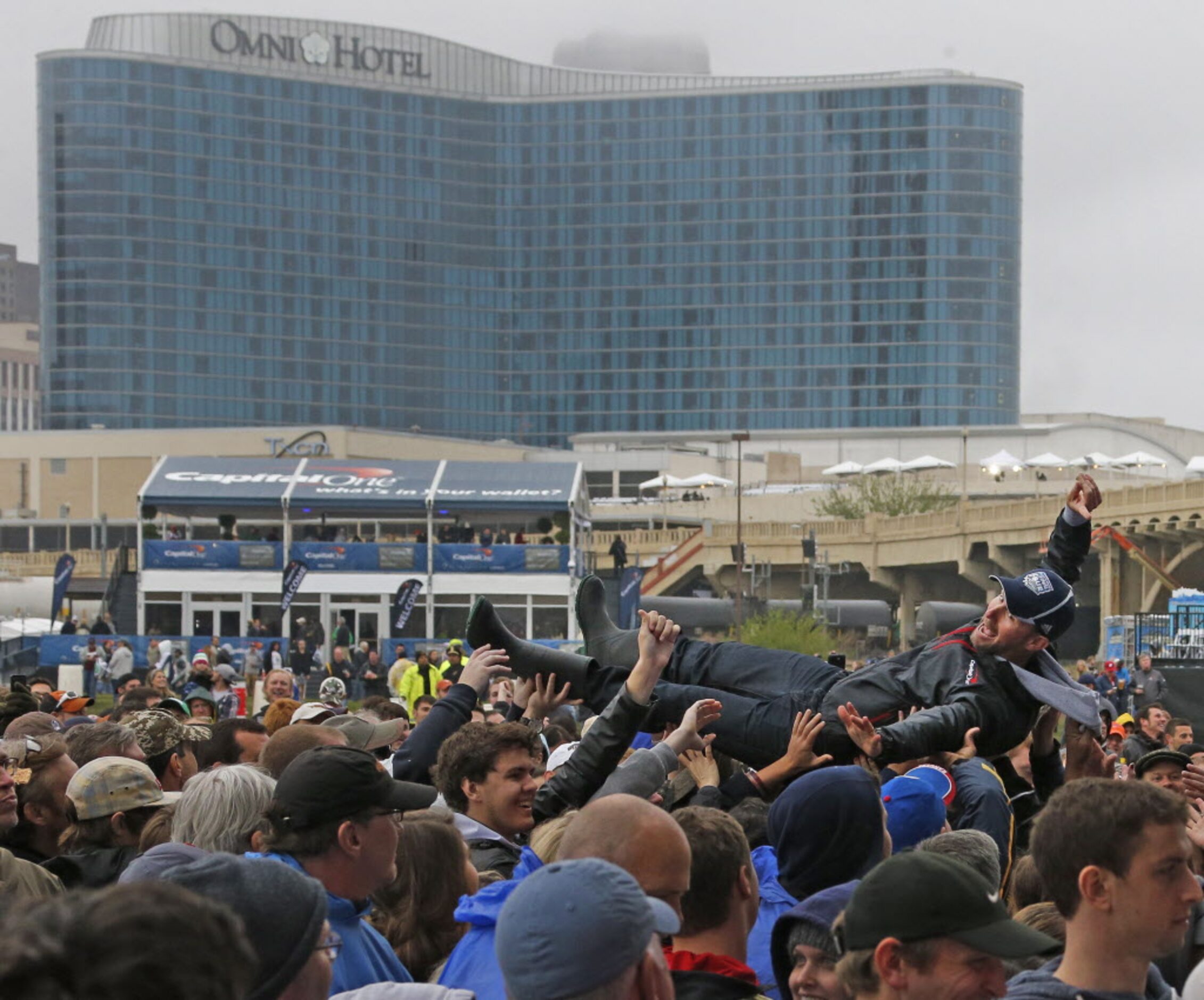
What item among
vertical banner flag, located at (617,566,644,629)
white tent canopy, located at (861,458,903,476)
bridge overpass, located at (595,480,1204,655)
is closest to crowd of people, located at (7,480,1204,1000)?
vertical banner flag, located at (617,566,644,629)

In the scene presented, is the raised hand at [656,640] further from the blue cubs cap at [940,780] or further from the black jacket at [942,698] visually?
the blue cubs cap at [940,780]

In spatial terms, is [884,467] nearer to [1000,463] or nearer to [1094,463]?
[1094,463]

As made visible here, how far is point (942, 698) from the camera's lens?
241 inches

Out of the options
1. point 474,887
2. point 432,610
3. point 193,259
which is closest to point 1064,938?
point 474,887

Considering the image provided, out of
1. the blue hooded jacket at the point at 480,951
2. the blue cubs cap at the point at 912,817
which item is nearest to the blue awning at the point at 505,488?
the blue cubs cap at the point at 912,817

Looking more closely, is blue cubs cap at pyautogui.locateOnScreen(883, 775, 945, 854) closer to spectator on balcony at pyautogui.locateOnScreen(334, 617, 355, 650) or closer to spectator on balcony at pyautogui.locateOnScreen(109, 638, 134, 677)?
spectator on balcony at pyautogui.locateOnScreen(109, 638, 134, 677)

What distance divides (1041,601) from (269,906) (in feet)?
12.4

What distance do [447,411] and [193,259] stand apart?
24400 mm

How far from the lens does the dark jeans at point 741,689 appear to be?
6.10 m

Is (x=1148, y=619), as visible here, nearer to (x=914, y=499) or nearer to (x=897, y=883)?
(x=897, y=883)

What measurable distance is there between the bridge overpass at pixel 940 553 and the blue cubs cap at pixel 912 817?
5704 cm

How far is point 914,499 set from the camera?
9288 cm

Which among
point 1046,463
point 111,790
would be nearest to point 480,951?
point 111,790

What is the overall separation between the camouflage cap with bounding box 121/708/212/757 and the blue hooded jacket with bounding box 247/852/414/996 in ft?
8.99
